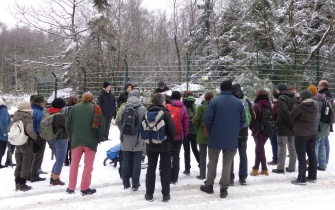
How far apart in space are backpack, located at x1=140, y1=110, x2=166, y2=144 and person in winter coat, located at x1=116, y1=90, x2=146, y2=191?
0.49 meters

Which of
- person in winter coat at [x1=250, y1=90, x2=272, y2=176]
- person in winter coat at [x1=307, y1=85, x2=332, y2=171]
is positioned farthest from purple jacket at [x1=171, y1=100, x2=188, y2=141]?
person in winter coat at [x1=307, y1=85, x2=332, y2=171]

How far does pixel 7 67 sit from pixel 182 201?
47.4 m

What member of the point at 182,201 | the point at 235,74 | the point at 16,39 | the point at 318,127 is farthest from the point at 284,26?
the point at 16,39

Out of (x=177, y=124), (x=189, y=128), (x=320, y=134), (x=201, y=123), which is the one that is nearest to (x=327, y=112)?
(x=320, y=134)

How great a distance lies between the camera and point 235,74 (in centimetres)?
1605

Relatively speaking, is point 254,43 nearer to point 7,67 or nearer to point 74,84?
point 74,84

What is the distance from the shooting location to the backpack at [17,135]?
6109 mm

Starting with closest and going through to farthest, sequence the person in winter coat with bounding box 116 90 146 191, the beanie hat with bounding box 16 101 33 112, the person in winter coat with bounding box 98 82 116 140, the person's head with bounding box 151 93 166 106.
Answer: the person's head with bounding box 151 93 166 106, the person in winter coat with bounding box 116 90 146 191, the beanie hat with bounding box 16 101 33 112, the person in winter coat with bounding box 98 82 116 140

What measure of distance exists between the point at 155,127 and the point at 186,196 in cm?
139

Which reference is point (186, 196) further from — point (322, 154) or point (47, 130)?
point (322, 154)

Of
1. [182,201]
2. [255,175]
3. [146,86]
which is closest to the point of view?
[182,201]

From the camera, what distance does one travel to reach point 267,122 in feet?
22.4

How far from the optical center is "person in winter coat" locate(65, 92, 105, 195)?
19.1 feet

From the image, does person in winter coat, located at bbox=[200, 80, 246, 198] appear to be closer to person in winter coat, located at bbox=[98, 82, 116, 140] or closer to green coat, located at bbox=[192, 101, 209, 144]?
green coat, located at bbox=[192, 101, 209, 144]
